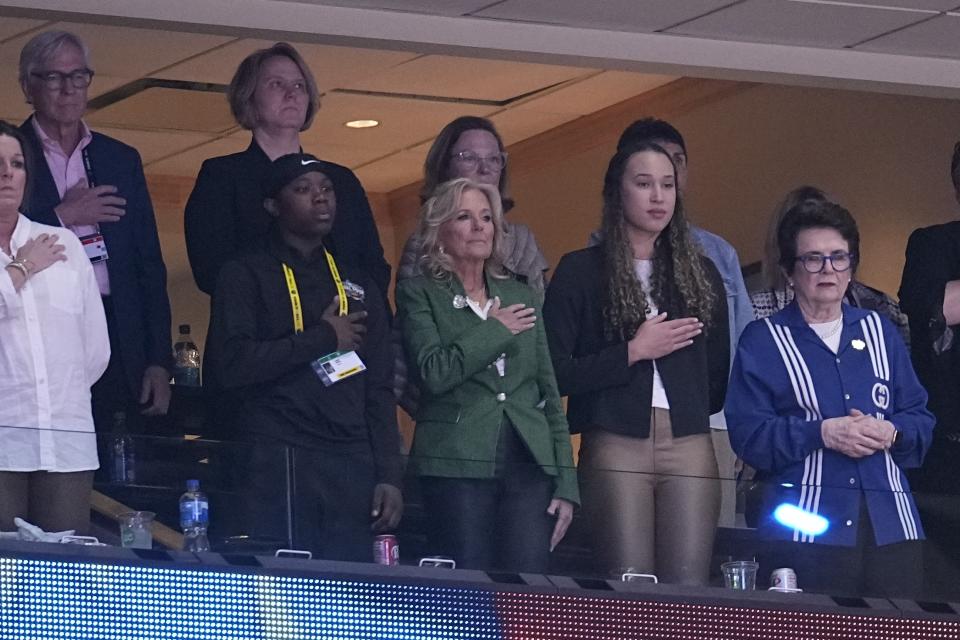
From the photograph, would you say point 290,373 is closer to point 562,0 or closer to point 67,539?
point 67,539

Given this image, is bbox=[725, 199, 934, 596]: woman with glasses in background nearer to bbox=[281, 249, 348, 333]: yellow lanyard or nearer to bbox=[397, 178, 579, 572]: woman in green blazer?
bbox=[397, 178, 579, 572]: woman in green blazer

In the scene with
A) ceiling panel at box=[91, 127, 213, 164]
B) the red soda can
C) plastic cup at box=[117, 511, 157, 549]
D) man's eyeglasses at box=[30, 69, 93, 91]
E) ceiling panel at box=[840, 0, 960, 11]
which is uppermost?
ceiling panel at box=[840, 0, 960, 11]

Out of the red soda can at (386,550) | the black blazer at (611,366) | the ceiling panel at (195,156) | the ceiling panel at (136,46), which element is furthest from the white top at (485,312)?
the ceiling panel at (195,156)

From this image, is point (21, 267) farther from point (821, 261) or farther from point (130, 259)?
point (821, 261)

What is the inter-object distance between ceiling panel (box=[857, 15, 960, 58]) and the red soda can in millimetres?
3771

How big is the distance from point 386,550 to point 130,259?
1.84 meters

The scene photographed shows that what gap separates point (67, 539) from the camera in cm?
399

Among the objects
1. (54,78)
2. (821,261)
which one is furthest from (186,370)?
(821,261)

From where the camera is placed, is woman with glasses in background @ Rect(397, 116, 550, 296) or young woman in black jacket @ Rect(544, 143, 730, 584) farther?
woman with glasses in background @ Rect(397, 116, 550, 296)

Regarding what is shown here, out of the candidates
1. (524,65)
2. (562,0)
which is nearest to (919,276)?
(562,0)

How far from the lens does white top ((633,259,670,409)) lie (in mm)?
5352

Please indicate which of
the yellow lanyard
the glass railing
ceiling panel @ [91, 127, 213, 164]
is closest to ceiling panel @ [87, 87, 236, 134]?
ceiling panel @ [91, 127, 213, 164]

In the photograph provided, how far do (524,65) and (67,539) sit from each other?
5.79m

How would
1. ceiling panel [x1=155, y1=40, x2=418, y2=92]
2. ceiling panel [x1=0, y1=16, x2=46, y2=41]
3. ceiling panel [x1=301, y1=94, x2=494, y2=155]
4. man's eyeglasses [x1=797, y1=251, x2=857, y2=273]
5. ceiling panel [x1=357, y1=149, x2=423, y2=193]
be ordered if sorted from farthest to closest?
1. ceiling panel [x1=357, y1=149, x2=423, y2=193]
2. ceiling panel [x1=301, y1=94, x2=494, y2=155]
3. ceiling panel [x1=155, y1=40, x2=418, y2=92]
4. ceiling panel [x1=0, y1=16, x2=46, y2=41]
5. man's eyeglasses [x1=797, y1=251, x2=857, y2=273]
